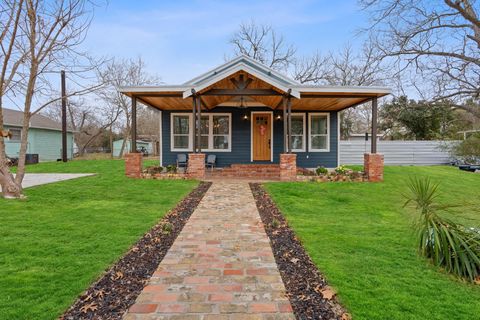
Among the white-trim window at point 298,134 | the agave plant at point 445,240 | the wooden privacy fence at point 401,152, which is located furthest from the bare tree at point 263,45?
the agave plant at point 445,240

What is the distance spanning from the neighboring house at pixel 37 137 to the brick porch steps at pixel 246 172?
601 inches

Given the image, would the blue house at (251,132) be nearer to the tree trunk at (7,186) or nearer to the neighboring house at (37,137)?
the tree trunk at (7,186)

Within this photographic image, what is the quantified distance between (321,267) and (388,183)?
7202 mm

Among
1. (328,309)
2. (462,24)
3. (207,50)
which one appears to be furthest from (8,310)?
(207,50)

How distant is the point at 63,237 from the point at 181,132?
858 centimetres

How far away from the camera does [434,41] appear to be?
11.5m

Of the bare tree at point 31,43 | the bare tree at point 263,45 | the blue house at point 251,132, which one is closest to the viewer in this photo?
the bare tree at point 31,43

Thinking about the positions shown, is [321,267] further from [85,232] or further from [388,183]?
[388,183]

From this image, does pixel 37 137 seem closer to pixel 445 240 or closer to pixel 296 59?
pixel 296 59

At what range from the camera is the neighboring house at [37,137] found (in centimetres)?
1838

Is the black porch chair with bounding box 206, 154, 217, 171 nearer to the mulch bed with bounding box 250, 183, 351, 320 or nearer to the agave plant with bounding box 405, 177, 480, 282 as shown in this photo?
the mulch bed with bounding box 250, 183, 351, 320

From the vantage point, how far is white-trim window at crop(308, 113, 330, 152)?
12.4 meters

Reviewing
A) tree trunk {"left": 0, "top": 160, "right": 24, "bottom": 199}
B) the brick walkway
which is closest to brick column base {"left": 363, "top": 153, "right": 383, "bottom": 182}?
the brick walkway

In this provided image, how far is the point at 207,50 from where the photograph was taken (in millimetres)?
22953
